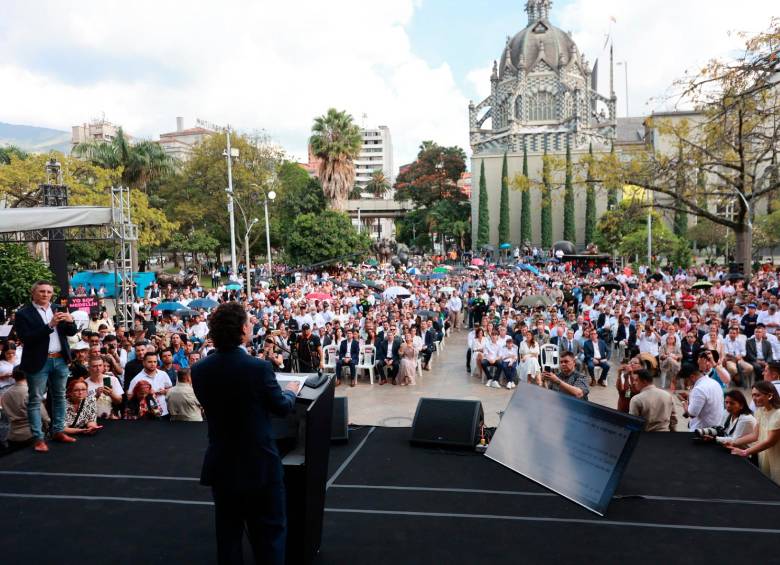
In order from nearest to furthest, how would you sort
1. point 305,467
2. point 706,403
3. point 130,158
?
point 305,467, point 706,403, point 130,158

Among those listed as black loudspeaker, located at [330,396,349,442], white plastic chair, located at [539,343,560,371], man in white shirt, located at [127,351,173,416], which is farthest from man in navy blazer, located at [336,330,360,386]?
black loudspeaker, located at [330,396,349,442]

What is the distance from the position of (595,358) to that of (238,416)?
33.1 feet

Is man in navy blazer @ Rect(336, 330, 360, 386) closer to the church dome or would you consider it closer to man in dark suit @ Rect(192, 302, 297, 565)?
man in dark suit @ Rect(192, 302, 297, 565)

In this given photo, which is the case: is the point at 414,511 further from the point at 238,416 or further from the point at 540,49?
the point at 540,49

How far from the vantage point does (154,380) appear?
691cm

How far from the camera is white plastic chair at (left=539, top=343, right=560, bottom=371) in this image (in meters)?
11.8

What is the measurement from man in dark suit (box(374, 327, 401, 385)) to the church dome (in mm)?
56791

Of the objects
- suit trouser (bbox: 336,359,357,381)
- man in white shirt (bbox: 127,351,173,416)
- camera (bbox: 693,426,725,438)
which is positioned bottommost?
suit trouser (bbox: 336,359,357,381)

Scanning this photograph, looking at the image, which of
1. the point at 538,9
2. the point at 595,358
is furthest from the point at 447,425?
the point at 538,9

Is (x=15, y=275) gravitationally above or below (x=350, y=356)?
above

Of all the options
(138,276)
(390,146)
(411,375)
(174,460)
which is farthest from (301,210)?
(390,146)

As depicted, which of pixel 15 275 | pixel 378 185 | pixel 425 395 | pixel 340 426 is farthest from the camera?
pixel 378 185

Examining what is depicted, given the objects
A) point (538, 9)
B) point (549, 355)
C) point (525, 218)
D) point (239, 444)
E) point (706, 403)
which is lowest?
point (549, 355)

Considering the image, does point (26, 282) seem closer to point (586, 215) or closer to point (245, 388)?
point (245, 388)
